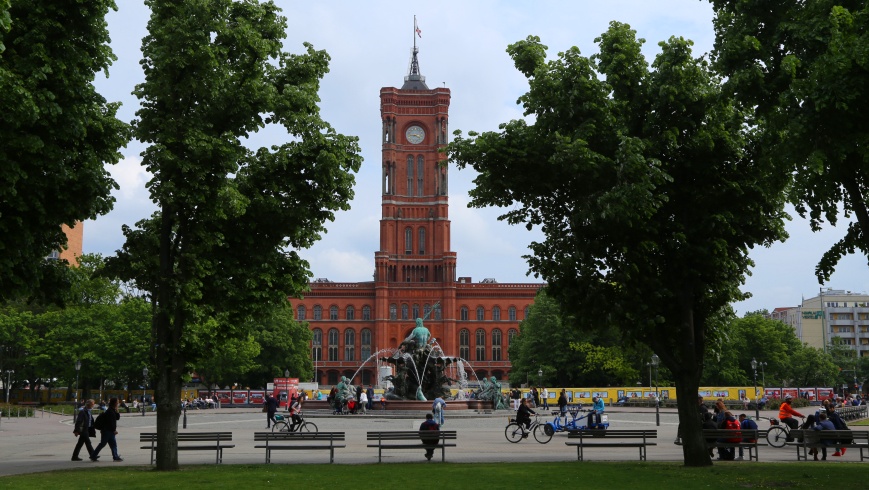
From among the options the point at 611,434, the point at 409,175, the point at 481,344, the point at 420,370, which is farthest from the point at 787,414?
the point at 409,175

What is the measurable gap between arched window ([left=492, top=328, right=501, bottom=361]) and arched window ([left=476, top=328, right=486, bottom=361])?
1.28m

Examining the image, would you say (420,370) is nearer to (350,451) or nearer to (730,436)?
(350,451)

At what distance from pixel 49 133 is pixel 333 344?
102186 millimetres

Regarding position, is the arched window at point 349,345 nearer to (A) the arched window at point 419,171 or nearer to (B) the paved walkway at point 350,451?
(A) the arched window at point 419,171

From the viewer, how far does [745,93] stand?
14.7 meters

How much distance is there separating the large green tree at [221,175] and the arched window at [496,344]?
9902 cm

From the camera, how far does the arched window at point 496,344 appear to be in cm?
11625

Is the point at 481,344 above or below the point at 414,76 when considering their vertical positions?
below

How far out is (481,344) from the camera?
381 feet

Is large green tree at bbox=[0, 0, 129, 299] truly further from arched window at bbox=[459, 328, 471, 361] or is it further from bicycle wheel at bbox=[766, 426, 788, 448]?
arched window at bbox=[459, 328, 471, 361]

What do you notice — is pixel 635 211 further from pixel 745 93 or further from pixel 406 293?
pixel 406 293

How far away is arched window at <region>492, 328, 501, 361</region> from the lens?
116250mm

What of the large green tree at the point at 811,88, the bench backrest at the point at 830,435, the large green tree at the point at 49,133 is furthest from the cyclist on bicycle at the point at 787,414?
the large green tree at the point at 49,133

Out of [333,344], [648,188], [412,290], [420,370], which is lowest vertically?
[420,370]
